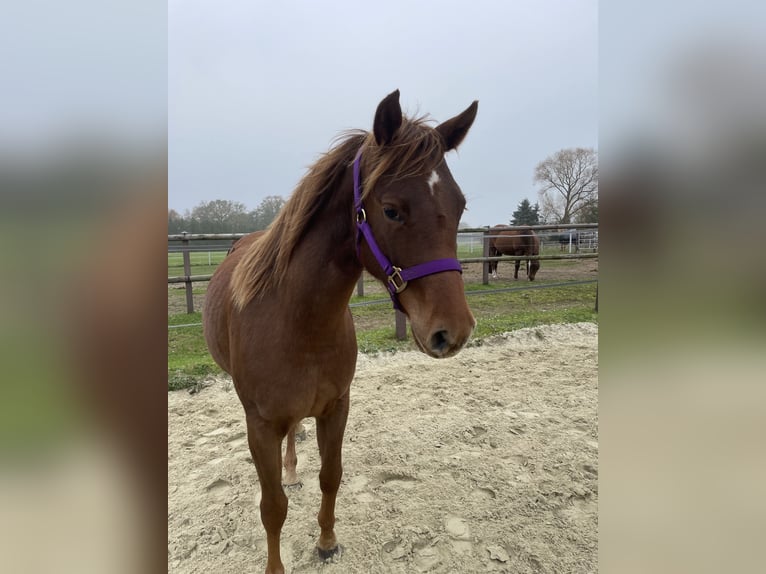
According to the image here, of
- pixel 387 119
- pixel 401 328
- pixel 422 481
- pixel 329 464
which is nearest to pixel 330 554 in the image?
pixel 329 464

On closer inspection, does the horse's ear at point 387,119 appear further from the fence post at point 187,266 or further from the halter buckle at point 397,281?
the fence post at point 187,266

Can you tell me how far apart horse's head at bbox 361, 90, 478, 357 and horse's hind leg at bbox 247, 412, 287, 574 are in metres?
0.94

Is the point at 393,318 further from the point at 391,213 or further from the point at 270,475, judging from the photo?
the point at 391,213

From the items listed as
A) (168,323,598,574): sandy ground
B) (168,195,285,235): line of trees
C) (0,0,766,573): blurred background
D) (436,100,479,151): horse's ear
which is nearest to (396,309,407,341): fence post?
(168,323,598,574): sandy ground

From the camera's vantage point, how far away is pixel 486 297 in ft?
30.8

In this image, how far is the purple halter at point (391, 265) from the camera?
52.0 inches

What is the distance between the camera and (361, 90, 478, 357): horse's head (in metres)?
1.29

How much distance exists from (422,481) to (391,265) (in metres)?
2.00

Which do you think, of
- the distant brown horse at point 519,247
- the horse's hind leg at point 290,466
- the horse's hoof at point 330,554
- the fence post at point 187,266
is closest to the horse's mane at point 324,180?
the horse's hind leg at point 290,466

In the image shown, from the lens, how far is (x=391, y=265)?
140 centimetres
